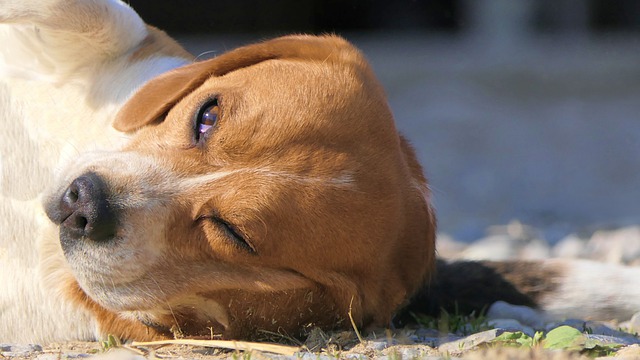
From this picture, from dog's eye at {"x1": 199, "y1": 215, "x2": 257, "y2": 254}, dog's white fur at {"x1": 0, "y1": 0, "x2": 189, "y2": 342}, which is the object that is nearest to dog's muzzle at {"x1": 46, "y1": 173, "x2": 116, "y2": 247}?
dog's eye at {"x1": 199, "y1": 215, "x2": 257, "y2": 254}

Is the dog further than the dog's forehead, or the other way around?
the dog's forehead

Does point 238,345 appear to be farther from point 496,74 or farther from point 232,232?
point 496,74

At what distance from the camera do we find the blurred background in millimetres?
9078

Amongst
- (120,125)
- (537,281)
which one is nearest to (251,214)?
(120,125)

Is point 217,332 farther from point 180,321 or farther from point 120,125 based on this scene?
point 120,125

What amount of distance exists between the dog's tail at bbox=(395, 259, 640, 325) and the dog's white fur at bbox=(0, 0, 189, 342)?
1437 mm

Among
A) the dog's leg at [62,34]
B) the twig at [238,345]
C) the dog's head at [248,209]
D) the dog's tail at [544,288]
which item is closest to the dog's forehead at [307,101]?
the dog's head at [248,209]

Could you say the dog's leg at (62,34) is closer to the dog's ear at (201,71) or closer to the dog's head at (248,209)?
the dog's ear at (201,71)

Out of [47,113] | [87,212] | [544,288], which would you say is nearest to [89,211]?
[87,212]

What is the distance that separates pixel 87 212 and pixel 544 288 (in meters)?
2.21

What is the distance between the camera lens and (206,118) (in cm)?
354

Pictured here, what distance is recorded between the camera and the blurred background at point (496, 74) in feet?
29.8

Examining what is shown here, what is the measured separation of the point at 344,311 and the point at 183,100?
0.89 metres

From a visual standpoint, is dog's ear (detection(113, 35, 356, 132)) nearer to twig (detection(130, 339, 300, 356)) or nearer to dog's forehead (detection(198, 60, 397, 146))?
dog's forehead (detection(198, 60, 397, 146))
